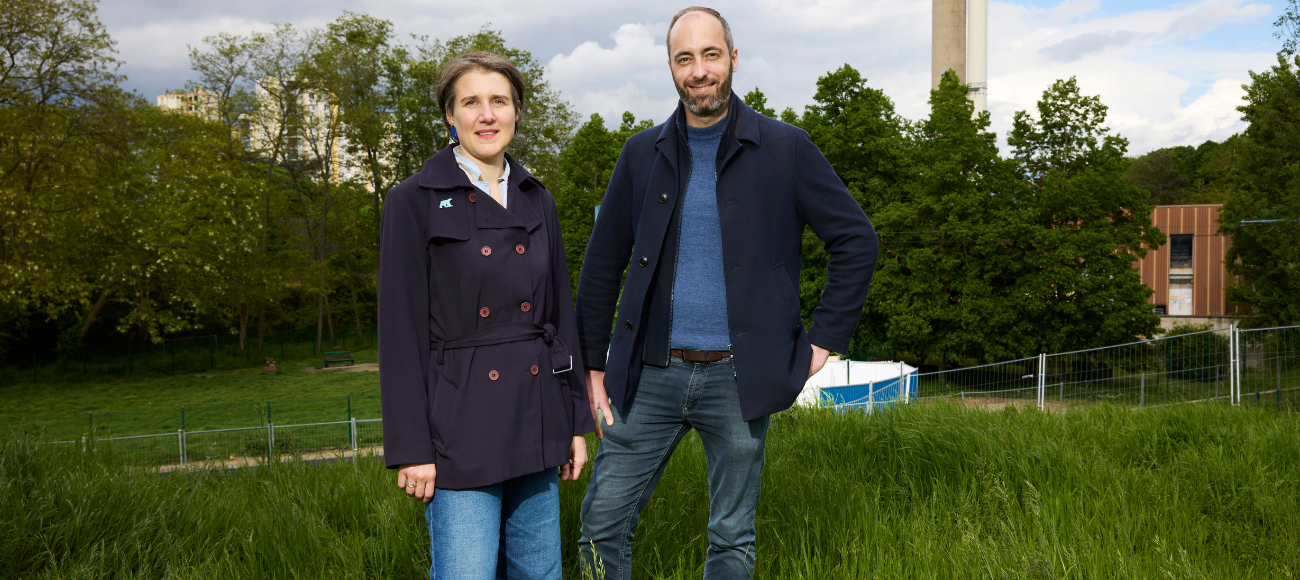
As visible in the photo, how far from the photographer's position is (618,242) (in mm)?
3010

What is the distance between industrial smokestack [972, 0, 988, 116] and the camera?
45.8 m

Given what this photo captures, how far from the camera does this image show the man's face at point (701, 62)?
8.80 feet

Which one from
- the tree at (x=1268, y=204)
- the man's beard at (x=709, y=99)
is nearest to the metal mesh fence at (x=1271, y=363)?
the man's beard at (x=709, y=99)

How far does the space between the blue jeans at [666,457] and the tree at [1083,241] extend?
3065 centimetres

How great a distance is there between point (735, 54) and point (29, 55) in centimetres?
3298

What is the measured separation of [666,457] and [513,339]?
0.84 m

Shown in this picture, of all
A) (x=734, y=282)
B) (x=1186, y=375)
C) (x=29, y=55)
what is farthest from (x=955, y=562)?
(x=29, y=55)

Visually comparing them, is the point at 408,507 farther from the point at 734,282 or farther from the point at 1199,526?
the point at 1199,526

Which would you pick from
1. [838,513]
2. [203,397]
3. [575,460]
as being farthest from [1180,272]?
[575,460]

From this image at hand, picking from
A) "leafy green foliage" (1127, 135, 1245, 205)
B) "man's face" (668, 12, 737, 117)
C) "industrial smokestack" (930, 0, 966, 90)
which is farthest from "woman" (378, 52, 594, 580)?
"leafy green foliage" (1127, 135, 1245, 205)

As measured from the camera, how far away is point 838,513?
135 inches

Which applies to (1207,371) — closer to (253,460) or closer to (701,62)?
(701,62)

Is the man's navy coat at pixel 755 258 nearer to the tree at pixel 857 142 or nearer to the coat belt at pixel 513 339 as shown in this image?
the coat belt at pixel 513 339

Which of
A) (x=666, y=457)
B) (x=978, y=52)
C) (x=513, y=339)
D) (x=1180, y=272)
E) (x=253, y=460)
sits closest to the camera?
(x=513, y=339)
